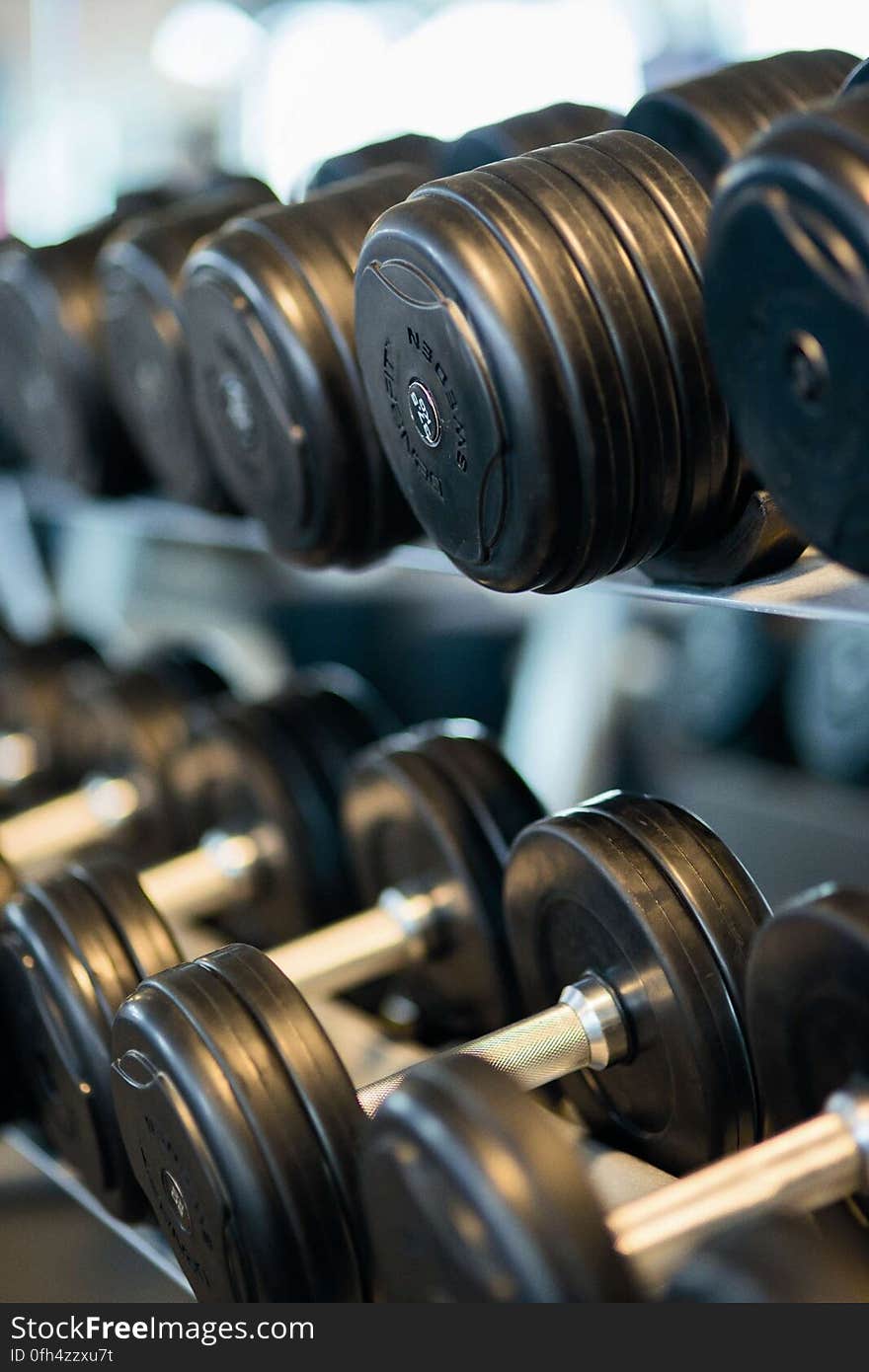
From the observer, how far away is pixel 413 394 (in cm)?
95

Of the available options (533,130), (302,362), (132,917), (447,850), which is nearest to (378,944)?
(447,850)

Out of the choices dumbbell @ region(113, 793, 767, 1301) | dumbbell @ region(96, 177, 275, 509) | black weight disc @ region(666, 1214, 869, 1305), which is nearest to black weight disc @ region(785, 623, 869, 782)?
dumbbell @ region(96, 177, 275, 509)

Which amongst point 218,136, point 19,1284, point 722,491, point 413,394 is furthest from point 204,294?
point 218,136

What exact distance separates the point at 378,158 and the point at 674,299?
2.05 feet

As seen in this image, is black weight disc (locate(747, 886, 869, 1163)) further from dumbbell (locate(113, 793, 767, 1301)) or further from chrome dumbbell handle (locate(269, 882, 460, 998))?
chrome dumbbell handle (locate(269, 882, 460, 998))

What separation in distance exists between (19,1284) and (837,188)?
1118 mm

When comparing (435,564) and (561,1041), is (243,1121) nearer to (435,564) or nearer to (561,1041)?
(561,1041)

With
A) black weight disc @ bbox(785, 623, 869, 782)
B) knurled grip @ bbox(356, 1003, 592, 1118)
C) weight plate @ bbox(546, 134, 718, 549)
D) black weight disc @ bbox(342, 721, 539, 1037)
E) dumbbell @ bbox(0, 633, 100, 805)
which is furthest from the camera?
black weight disc @ bbox(785, 623, 869, 782)

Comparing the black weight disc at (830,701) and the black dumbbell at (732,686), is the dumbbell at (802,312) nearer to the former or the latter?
the black weight disc at (830,701)

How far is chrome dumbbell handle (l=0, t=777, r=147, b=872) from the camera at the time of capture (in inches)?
64.9

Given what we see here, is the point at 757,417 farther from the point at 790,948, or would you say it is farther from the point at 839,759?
the point at 839,759

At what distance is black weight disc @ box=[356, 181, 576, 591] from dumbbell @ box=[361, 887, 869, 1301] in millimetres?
311

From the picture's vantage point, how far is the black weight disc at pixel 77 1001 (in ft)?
3.56

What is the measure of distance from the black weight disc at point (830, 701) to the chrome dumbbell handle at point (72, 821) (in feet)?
3.67
